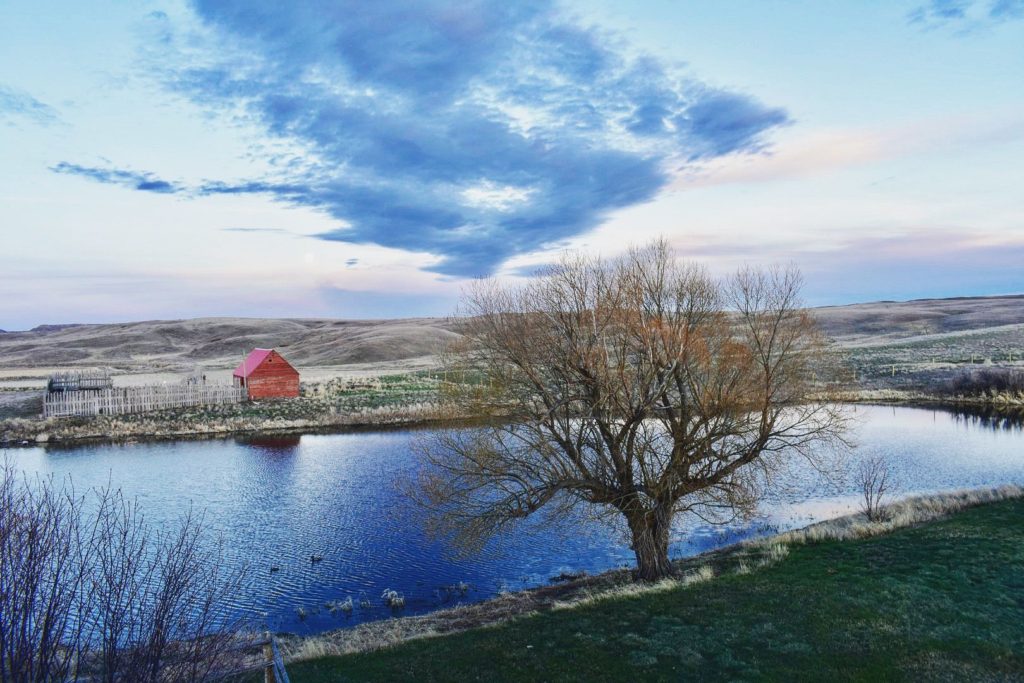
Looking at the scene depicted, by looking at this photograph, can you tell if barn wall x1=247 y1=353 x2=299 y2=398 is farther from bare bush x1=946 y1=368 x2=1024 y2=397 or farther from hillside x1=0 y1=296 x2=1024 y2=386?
bare bush x1=946 y1=368 x2=1024 y2=397

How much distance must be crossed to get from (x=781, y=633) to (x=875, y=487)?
17592 millimetres

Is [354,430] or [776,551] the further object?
[354,430]

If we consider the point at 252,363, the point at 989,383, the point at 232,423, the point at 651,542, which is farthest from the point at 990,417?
the point at 252,363

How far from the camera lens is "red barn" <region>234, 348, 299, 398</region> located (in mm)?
55812

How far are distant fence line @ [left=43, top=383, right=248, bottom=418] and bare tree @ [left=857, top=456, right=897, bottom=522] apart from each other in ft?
148

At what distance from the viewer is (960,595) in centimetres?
1388

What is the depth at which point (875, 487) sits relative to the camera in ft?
89.3

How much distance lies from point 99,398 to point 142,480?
21.9 meters

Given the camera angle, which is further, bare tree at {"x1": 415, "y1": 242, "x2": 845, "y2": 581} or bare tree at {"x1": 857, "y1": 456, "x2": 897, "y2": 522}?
bare tree at {"x1": 857, "y1": 456, "x2": 897, "y2": 522}

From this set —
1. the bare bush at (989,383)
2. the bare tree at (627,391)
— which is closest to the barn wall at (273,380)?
the bare tree at (627,391)

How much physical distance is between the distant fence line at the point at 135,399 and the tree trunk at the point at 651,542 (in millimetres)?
44604

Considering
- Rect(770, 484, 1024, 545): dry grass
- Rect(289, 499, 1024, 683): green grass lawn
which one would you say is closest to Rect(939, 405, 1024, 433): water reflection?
Rect(770, 484, 1024, 545): dry grass

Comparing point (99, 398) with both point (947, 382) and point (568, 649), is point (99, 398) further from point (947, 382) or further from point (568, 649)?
point (947, 382)

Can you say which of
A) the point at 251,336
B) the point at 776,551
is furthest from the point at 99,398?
the point at 251,336
